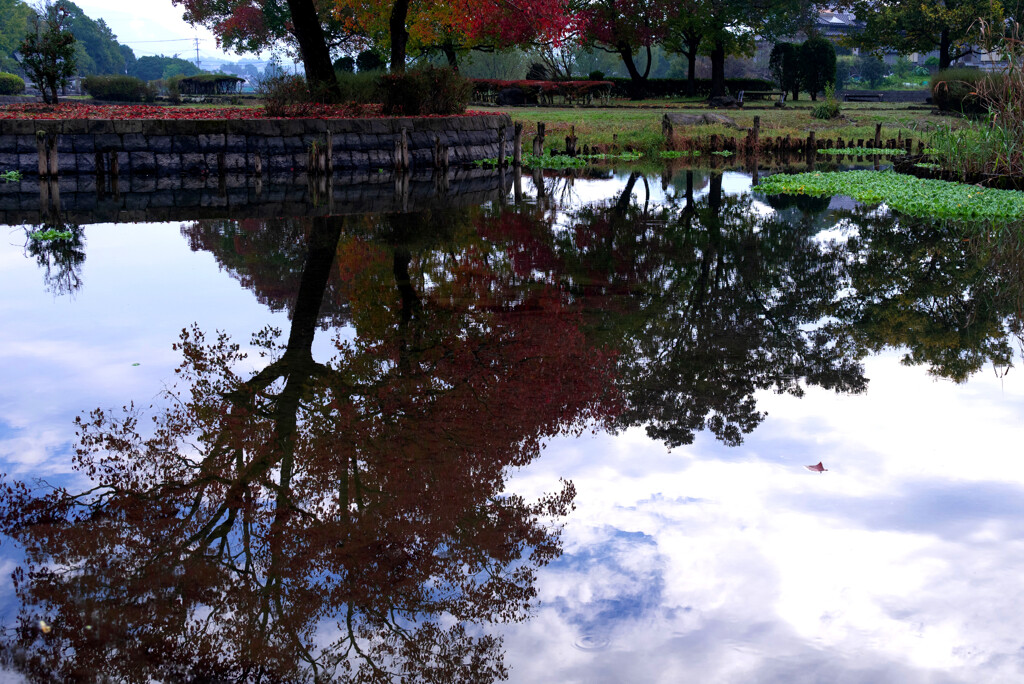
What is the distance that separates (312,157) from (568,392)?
1661 centimetres

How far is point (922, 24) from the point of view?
1853 inches

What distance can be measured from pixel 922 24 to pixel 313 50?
113 ft

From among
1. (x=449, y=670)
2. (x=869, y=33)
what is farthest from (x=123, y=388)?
(x=869, y=33)

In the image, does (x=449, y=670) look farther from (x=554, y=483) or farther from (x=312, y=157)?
(x=312, y=157)

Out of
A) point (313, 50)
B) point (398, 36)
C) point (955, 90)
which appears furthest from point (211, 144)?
point (955, 90)

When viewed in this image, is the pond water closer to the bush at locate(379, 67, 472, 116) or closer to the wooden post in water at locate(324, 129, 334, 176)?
the wooden post in water at locate(324, 129, 334, 176)

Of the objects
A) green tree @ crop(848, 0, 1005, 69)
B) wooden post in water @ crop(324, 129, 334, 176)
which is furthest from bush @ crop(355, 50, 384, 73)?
wooden post in water @ crop(324, 129, 334, 176)

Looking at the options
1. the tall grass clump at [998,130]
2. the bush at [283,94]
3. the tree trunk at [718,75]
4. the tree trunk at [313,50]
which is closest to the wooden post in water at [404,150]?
the bush at [283,94]

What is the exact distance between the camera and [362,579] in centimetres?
446

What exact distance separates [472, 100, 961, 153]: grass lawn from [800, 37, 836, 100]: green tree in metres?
3.56

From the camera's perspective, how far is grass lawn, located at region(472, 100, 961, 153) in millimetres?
33128

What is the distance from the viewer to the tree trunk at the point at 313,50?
957 inches

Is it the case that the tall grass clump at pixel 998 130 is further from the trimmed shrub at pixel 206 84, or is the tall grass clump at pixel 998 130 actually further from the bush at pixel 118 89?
the trimmed shrub at pixel 206 84

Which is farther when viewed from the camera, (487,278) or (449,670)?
(487,278)
